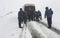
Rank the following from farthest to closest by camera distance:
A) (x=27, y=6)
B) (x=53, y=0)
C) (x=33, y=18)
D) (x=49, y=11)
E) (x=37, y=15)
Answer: (x=53, y=0) < (x=27, y=6) < (x=33, y=18) < (x=37, y=15) < (x=49, y=11)

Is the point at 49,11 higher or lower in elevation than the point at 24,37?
higher

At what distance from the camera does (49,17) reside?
17750 mm

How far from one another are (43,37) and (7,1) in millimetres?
60967

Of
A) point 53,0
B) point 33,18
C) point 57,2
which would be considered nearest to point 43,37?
point 33,18

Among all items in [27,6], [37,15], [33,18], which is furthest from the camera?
[27,6]

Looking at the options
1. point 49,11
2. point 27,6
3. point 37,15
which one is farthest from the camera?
point 27,6

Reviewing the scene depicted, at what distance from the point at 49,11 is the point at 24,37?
Answer: 171 inches

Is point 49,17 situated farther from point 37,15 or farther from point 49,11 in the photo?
point 37,15

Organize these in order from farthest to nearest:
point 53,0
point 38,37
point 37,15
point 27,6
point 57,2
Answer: point 53,0 → point 57,2 → point 27,6 → point 37,15 → point 38,37

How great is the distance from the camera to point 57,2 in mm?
69875

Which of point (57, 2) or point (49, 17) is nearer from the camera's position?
point (49, 17)

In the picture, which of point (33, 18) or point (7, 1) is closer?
point (33, 18)

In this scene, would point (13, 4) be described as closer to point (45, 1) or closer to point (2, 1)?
point (2, 1)

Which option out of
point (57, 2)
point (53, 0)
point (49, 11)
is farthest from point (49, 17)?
point (53, 0)
